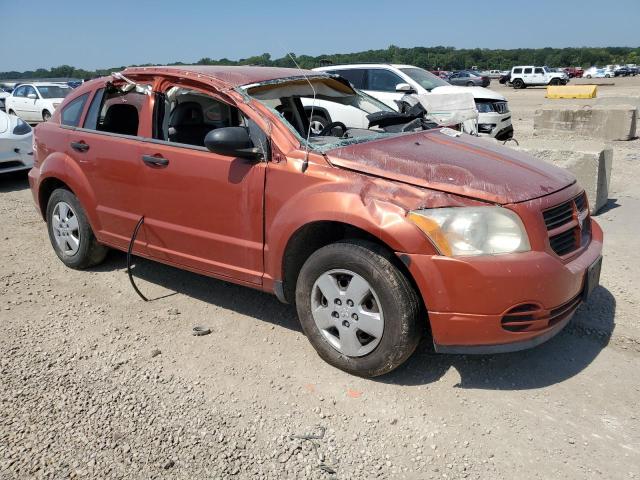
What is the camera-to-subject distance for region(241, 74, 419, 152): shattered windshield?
12.0 feet

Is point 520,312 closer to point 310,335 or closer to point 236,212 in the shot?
point 310,335

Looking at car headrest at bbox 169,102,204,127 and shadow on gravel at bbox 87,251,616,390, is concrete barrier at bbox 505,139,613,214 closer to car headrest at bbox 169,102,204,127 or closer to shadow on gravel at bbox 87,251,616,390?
shadow on gravel at bbox 87,251,616,390

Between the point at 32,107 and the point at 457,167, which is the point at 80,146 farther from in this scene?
the point at 32,107

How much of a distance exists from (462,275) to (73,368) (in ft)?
7.82

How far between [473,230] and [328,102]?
2.44m

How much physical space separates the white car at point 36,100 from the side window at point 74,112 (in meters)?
15.5

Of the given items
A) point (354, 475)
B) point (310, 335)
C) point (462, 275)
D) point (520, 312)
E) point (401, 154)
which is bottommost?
point (354, 475)

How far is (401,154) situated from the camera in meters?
3.31

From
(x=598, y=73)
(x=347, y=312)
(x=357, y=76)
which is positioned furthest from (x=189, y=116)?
(x=598, y=73)

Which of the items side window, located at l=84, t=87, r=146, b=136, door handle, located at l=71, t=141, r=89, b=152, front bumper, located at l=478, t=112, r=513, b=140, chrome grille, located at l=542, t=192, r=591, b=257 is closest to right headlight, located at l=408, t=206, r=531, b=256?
chrome grille, located at l=542, t=192, r=591, b=257

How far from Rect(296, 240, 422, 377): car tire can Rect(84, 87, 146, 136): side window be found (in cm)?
197

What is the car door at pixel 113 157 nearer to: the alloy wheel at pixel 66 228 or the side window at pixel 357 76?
the alloy wheel at pixel 66 228

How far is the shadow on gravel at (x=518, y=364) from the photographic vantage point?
318 centimetres

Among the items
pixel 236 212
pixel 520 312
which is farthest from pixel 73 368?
pixel 520 312
